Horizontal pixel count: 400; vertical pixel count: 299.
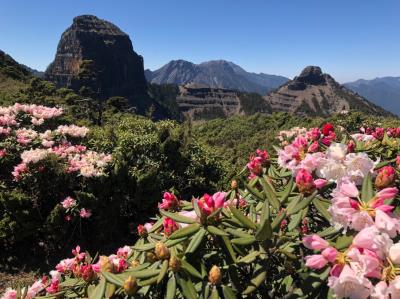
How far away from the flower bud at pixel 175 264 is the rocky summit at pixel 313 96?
5550 inches

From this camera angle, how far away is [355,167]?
6.45 feet

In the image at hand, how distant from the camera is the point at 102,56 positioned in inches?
4700

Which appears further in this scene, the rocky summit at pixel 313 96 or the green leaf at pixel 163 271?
the rocky summit at pixel 313 96

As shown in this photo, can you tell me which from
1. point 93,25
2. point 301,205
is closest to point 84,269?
point 301,205

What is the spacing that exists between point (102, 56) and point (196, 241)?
125 meters

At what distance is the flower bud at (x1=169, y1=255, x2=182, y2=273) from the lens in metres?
1.59

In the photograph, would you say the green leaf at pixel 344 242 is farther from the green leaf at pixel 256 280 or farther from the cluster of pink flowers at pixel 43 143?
the cluster of pink flowers at pixel 43 143

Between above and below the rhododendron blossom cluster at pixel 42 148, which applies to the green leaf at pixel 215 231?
above

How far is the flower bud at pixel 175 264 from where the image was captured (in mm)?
1589

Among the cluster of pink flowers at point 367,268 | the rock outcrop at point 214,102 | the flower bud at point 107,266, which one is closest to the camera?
the cluster of pink flowers at point 367,268

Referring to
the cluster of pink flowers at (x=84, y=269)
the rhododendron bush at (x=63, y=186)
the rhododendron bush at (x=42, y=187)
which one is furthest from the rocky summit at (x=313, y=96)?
the cluster of pink flowers at (x=84, y=269)

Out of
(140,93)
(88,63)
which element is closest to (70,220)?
(88,63)

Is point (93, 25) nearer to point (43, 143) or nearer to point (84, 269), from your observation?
point (43, 143)

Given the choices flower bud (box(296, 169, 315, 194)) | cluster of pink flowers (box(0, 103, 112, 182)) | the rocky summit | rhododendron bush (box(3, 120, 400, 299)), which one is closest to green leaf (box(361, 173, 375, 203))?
rhododendron bush (box(3, 120, 400, 299))
